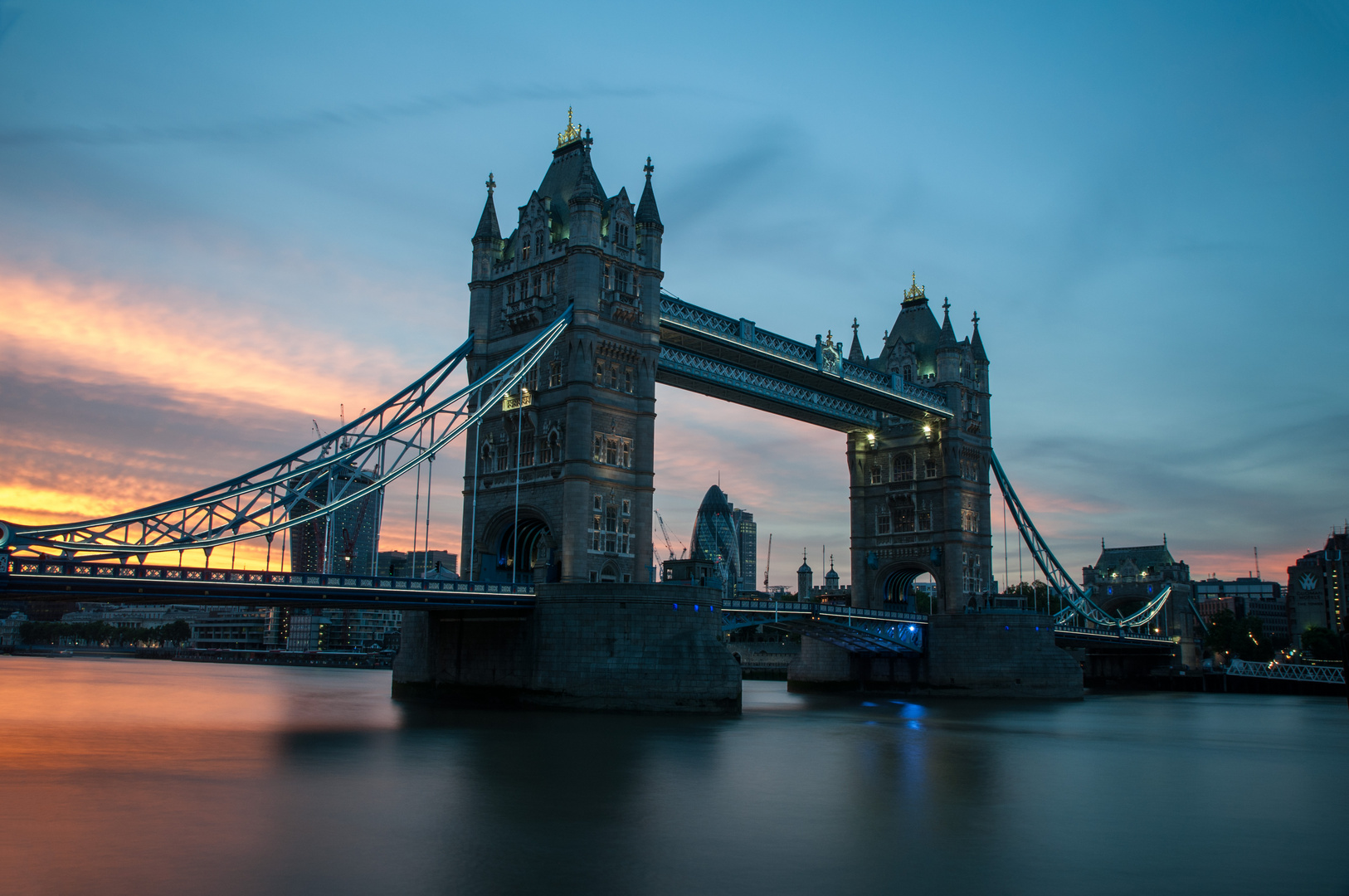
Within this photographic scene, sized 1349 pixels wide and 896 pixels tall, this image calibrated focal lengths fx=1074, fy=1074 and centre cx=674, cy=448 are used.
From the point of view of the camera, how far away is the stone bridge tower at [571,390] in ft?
182

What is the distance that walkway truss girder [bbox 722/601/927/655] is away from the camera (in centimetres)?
6406

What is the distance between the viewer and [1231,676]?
356 ft

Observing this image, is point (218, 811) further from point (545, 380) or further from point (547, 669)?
point (545, 380)

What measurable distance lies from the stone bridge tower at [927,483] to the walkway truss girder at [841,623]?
4.87 metres

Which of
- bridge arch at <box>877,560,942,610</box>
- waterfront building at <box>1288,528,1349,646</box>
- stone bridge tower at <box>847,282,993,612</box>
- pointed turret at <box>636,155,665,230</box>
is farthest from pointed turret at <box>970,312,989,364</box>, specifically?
waterfront building at <box>1288,528,1349,646</box>

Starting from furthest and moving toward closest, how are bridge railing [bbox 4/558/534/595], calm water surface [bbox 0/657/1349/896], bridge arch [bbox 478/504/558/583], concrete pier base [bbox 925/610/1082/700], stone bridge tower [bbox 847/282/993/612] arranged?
stone bridge tower [bbox 847/282/993/612], concrete pier base [bbox 925/610/1082/700], bridge arch [bbox 478/504/558/583], bridge railing [bbox 4/558/534/595], calm water surface [bbox 0/657/1349/896]

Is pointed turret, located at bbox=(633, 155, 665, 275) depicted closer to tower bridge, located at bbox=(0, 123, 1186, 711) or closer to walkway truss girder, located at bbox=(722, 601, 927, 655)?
tower bridge, located at bbox=(0, 123, 1186, 711)

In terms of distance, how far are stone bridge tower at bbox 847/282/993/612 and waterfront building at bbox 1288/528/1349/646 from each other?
116 m

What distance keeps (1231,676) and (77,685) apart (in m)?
107

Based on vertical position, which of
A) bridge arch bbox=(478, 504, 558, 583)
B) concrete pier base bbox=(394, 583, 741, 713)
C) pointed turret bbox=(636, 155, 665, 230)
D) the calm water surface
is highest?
pointed turret bbox=(636, 155, 665, 230)

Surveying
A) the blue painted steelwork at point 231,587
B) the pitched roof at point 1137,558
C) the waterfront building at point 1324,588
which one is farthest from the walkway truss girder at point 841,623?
the waterfront building at point 1324,588

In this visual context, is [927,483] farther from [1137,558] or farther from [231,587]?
[1137,558]

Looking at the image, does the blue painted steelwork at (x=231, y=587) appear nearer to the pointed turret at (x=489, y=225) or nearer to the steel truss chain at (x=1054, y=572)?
the pointed turret at (x=489, y=225)

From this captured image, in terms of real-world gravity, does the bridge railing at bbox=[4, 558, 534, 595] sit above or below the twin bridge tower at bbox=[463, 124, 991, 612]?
below
